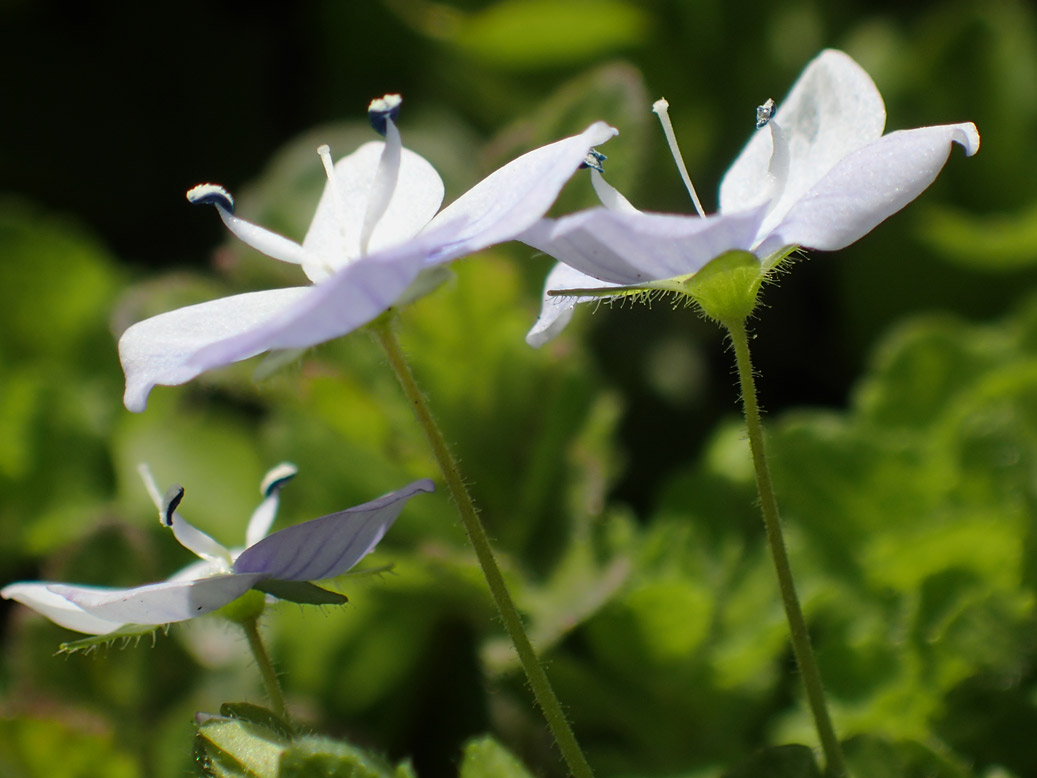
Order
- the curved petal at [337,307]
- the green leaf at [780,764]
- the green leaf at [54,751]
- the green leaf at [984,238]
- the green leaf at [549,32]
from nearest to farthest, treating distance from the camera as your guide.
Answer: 1. the curved petal at [337,307]
2. the green leaf at [780,764]
3. the green leaf at [54,751]
4. the green leaf at [984,238]
5. the green leaf at [549,32]

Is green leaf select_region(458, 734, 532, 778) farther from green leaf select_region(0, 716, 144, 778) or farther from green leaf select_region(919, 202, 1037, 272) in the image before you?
green leaf select_region(919, 202, 1037, 272)

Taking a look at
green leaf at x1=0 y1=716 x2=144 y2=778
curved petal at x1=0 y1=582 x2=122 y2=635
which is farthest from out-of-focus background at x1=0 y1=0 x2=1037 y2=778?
curved petal at x1=0 y1=582 x2=122 y2=635

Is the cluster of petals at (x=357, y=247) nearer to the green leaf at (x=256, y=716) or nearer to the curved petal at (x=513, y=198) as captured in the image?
the curved petal at (x=513, y=198)

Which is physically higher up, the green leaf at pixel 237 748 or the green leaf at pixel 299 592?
the green leaf at pixel 299 592

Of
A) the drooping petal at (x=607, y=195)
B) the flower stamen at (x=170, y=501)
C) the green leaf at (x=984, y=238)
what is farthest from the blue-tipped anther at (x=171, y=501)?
the green leaf at (x=984, y=238)

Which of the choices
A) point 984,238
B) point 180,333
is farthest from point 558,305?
point 984,238

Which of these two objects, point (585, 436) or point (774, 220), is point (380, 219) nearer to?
point (774, 220)
